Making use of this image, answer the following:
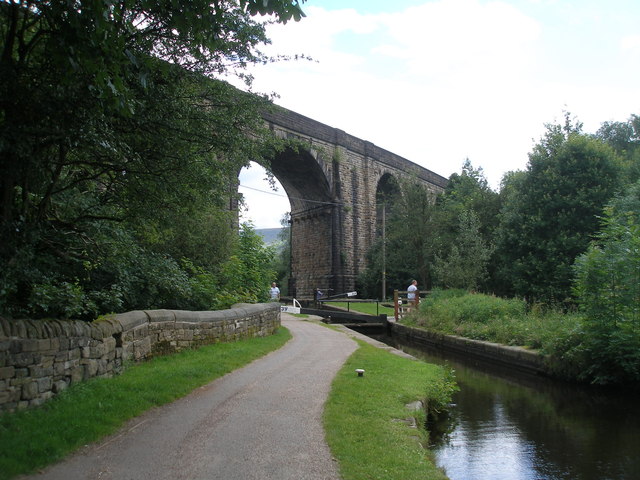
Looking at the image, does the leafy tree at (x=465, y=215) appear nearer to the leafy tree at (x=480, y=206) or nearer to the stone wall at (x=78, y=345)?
the leafy tree at (x=480, y=206)

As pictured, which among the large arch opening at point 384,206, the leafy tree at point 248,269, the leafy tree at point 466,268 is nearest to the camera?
the leafy tree at point 248,269

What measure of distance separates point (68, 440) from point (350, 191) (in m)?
29.1

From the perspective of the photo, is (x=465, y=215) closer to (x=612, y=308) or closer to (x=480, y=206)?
(x=480, y=206)

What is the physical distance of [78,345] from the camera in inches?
221

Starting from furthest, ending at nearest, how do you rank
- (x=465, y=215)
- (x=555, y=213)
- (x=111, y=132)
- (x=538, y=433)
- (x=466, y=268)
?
(x=465, y=215)
(x=466, y=268)
(x=555, y=213)
(x=538, y=433)
(x=111, y=132)

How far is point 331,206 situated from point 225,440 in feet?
90.9

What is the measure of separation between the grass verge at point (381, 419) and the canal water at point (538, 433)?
480 millimetres

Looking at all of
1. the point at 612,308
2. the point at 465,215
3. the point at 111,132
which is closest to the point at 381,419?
the point at 111,132

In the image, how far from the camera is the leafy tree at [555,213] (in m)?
18.9

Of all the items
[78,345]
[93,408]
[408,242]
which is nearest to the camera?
[93,408]

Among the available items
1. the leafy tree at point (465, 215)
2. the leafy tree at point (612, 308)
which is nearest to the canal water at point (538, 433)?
the leafy tree at point (612, 308)

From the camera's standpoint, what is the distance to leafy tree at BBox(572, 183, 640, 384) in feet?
27.2

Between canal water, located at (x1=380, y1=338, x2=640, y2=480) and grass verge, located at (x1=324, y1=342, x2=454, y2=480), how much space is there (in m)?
0.48

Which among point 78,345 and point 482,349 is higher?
point 78,345
